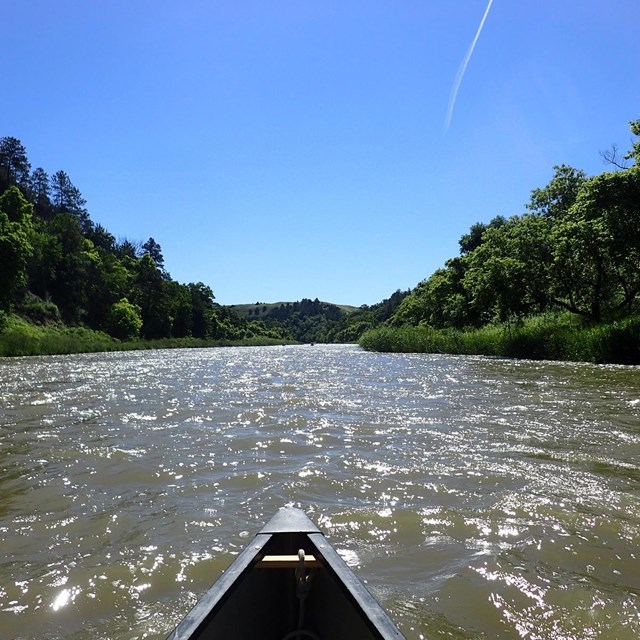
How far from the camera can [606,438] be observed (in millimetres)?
6820

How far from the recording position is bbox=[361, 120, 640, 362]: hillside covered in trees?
71.5 ft

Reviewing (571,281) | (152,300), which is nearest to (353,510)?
(571,281)

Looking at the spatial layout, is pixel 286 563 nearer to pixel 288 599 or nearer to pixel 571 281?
pixel 288 599

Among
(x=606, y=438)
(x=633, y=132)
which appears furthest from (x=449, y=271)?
(x=606, y=438)

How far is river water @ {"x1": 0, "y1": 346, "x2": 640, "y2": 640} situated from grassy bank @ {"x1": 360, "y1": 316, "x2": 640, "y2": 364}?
13.8m

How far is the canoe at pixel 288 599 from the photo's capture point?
190cm

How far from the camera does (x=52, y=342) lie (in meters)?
42.3

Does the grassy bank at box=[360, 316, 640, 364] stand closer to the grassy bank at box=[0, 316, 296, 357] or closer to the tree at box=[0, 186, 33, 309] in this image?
the grassy bank at box=[0, 316, 296, 357]

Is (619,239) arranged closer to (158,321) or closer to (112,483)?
(112,483)

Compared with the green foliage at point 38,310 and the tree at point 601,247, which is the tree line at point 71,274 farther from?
the tree at point 601,247

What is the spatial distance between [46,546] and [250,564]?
7.34 feet

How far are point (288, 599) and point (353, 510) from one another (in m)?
1.90

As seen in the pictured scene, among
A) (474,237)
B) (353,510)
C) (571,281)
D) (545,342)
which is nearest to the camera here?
(353,510)

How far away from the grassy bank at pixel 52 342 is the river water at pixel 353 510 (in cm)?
3194
